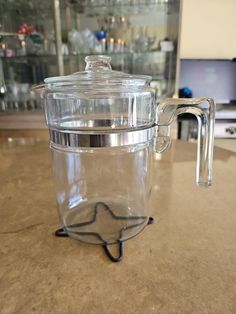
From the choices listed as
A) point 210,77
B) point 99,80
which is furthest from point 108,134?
point 210,77

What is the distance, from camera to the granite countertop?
0.28m

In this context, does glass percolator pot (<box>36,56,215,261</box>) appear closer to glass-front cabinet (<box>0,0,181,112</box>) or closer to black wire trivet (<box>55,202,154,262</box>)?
black wire trivet (<box>55,202,154,262</box>)

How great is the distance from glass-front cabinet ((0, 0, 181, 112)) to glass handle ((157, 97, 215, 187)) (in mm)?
1578

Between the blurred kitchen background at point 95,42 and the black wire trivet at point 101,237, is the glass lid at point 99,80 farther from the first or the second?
the blurred kitchen background at point 95,42

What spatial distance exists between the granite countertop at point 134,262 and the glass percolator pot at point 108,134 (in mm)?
30

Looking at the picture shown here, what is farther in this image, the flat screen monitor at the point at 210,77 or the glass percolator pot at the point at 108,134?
the flat screen monitor at the point at 210,77

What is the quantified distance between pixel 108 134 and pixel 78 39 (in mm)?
1890

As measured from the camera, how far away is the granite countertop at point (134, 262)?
0.28 meters

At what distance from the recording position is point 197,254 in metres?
0.35

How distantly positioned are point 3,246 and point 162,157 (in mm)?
530

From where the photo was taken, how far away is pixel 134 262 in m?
0.34

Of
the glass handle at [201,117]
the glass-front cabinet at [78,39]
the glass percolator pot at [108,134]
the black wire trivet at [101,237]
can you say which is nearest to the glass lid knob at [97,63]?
the glass percolator pot at [108,134]

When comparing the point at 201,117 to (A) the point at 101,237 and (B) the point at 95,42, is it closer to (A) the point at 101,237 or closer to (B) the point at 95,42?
(A) the point at 101,237

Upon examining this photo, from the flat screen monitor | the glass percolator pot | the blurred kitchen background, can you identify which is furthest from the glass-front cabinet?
the glass percolator pot
